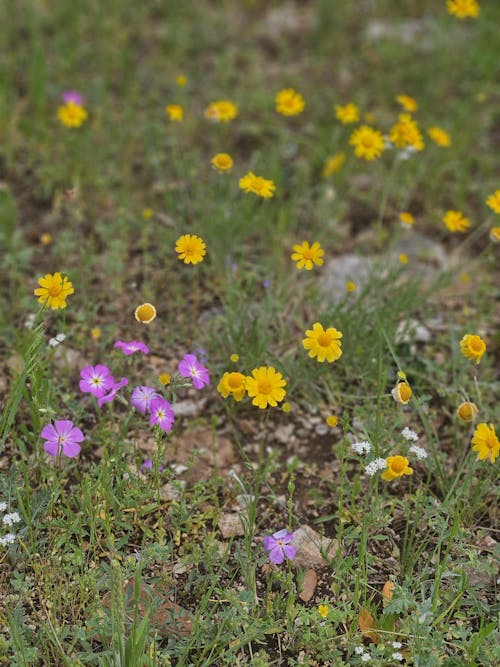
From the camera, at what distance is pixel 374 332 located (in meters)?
2.95

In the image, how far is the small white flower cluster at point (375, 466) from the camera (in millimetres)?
2270

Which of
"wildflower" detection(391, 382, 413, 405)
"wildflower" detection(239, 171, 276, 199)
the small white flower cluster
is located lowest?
the small white flower cluster

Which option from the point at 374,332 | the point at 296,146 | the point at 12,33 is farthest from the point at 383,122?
the point at 12,33

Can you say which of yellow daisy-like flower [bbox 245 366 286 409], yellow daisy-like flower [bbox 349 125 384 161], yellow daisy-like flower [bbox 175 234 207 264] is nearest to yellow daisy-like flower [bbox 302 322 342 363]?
yellow daisy-like flower [bbox 245 366 286 409]

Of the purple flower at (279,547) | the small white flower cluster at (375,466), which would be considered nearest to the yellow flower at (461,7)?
the small white flower cluster at (375,466)

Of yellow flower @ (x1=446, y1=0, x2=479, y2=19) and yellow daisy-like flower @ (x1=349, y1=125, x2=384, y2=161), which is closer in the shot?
yellow daisy-like flower @ (x1=349, y1=125, x2=384, y2=161)

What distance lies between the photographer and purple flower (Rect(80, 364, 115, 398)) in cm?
243

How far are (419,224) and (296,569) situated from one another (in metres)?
2.07

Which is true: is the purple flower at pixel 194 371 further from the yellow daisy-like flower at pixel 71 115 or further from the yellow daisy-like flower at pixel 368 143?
the yellow daisy-like flower at pixel 71 115

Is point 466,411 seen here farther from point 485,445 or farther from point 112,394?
point 112,394

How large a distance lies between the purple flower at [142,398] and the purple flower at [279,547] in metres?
0.55

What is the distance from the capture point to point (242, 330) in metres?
2.87

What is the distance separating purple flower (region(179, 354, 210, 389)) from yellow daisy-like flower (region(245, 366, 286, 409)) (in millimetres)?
151

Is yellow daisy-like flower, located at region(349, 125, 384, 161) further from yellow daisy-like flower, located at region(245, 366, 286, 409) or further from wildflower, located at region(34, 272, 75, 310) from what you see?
wildflower, located at region(34, 272, 75, 310)
